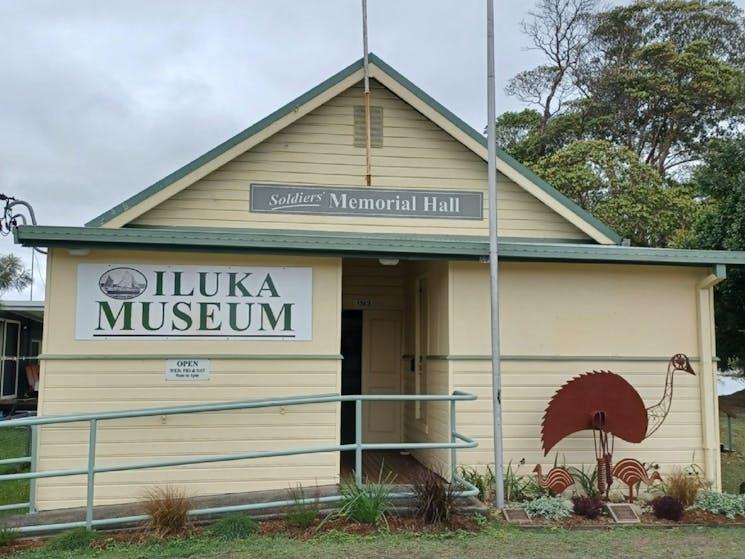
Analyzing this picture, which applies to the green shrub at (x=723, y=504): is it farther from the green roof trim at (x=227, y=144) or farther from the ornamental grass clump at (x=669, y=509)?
the green roof trim at (x=227, y=144)

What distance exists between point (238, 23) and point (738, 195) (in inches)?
420

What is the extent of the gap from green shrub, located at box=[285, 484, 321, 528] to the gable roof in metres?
5.09

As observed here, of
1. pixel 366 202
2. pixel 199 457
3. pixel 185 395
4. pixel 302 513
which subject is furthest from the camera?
pixel 366 202

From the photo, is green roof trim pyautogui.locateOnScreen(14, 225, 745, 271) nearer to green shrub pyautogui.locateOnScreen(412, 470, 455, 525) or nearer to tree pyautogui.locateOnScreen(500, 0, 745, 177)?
green shrub pyautogui.locateOnScreen(412, 470, 455, 525)

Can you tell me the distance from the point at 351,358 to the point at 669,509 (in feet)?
16.9

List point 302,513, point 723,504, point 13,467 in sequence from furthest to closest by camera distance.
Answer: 1. point 13,467
2. point 723,504
3. point 302,513

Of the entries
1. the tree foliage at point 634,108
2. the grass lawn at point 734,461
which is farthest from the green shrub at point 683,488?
the tree foliage at point 634,108

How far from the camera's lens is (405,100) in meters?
10.6

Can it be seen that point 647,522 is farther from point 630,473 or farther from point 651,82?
point 651,82

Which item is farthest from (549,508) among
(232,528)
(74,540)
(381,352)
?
(74,540)

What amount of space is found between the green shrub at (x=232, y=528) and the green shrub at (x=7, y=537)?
1635 mm

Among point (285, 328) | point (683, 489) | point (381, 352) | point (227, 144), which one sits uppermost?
point (227, 144)

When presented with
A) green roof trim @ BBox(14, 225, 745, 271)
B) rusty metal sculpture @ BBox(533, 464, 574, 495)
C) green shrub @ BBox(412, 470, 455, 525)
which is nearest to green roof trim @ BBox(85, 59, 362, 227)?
green roof trim @ BBox(14, 225, 745, 271)

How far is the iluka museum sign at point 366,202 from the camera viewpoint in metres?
10.2
